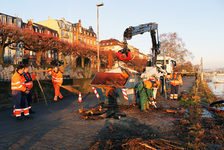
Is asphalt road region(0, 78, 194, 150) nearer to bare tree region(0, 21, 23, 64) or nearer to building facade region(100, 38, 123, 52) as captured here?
bare tree region(0, 21, 23, 64)

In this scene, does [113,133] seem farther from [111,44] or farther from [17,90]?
[111,44]

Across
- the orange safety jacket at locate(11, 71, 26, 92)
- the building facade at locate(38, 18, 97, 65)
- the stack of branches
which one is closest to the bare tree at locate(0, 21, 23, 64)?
the orange safety jacket at locate(11, 71, 26, 92)

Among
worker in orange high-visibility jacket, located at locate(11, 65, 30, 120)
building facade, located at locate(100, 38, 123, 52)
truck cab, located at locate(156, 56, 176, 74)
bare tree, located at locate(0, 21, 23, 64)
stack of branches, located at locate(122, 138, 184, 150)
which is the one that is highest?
building facade, located at locate(100, 38, 123, 52)

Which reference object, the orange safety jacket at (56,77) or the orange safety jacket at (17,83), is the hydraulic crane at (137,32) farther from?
the orange safety jacket at (17,83)

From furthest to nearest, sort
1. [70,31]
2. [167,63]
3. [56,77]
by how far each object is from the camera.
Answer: [70,31], [167,63], [56,77]

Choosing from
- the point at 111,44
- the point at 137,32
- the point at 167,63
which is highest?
the point at 111,44

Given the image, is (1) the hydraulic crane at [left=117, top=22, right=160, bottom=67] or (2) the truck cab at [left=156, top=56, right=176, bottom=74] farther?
(2) the truck cab at [left=156, top=56, right=176, bottom=74]

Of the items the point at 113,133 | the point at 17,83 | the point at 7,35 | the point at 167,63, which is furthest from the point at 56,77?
the point at 7,35

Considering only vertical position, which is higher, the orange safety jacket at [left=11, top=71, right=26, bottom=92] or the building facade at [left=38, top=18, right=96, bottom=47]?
the building facade at [left=38, top=18, right=96, bottom=47]

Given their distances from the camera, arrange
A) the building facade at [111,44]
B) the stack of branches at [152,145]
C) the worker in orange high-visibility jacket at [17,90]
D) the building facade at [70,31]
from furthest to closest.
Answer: the building facade at [111,44] → the building facade at [70,31] → the worker in orange high-visibility jacket at [17,90] → the stack of branches at [152,145]

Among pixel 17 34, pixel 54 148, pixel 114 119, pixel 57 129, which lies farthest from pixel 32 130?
pixel 17 34

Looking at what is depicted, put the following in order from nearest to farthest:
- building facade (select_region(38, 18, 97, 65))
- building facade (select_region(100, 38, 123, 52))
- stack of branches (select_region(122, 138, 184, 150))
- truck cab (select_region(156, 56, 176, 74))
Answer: stack of branches (select_region(122, 138, 184, 150)) → truck cab (select_region(156, 56, 176, 74)) → building facade (select_region(38, 18, 97, 65)) → building facade (select_region(100, 38, 123, 52))

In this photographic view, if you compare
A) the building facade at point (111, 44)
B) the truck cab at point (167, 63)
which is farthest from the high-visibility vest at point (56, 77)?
the building facade at point (111, 44)

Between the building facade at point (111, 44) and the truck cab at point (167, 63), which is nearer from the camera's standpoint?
the truck cab at point (167, 63)
